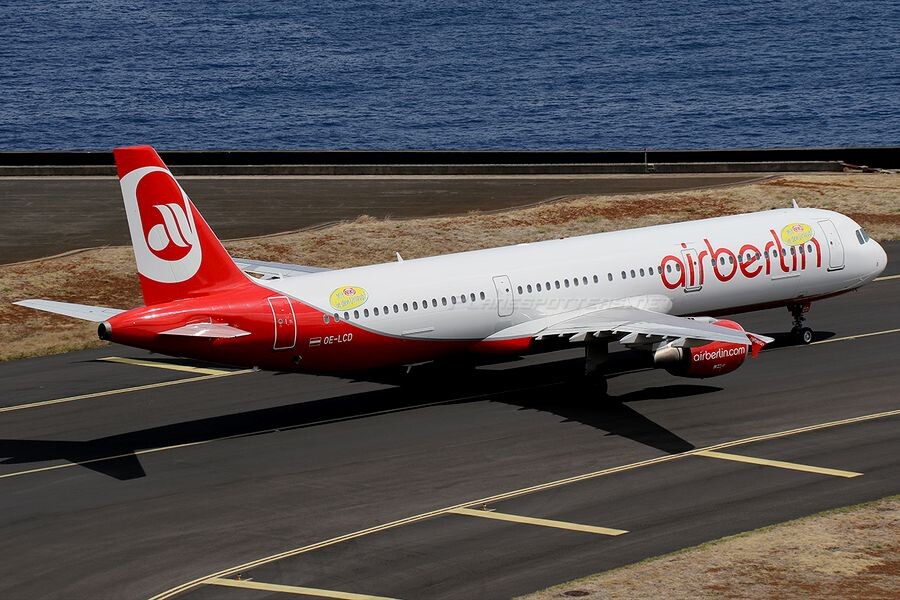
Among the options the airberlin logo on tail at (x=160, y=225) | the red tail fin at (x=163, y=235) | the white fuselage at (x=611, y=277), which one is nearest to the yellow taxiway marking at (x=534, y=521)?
the white fuselage at (x=611, y=277)

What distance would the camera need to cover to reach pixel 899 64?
566ft

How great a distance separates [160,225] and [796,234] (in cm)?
2380

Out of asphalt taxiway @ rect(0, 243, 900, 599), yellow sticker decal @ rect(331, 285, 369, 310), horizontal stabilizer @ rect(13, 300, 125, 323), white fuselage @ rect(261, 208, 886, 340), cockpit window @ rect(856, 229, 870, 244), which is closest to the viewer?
asphalt taxiway @ rect(0, 243, 900, 599)

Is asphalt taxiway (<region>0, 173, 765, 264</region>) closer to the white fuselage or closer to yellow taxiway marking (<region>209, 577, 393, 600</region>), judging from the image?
the white fuselage

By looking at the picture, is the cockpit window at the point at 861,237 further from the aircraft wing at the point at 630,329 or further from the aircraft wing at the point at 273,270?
the aircraft wing at the point at 273,270

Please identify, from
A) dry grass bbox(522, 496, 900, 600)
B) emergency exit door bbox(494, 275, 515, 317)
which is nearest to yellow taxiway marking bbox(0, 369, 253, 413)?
emergency exit door bbox(494, 275, 515, 317)

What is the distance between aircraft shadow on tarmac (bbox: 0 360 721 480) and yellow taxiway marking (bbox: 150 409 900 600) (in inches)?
55.5

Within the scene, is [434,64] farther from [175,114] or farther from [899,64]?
[899,64]

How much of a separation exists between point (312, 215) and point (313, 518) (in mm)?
42912

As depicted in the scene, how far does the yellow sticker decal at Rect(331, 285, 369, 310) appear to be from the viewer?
1596 inches

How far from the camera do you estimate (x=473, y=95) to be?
168375mm

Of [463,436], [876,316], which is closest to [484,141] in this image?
[876,316]

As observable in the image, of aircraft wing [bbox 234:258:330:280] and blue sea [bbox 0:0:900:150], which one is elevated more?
blue sea [bbox 0:0:900:150]

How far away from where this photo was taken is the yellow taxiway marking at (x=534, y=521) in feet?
103
